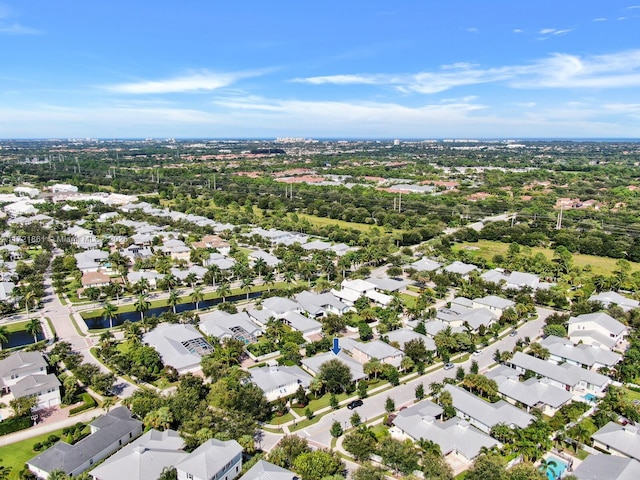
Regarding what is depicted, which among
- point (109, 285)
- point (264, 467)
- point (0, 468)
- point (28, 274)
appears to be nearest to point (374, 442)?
point (264, 467)

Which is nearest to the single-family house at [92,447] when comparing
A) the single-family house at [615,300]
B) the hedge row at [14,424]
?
the hedge row at [14,424]

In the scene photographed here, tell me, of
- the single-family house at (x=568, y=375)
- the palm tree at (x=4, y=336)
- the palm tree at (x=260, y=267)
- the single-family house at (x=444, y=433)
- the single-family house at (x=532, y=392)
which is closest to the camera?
the single-family house at (x=444, y=433)

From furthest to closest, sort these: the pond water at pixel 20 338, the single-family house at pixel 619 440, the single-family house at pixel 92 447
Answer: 1. the pond water at pixel 20 338
2. the single-family house at pixel 619 440
3. the single-family house at pixel 92 447

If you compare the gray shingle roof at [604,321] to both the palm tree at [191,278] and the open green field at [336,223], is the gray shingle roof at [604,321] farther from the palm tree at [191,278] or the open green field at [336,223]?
the open green field at [336,223]

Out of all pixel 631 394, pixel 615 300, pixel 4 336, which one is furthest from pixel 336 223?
pixel 631 394

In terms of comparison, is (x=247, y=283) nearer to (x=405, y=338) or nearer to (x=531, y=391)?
(x=405, y=338)
